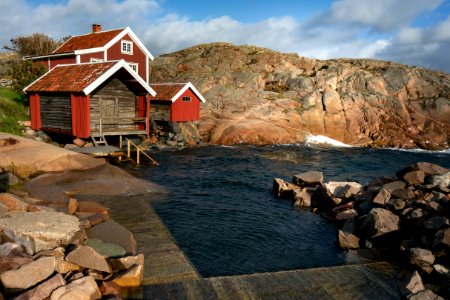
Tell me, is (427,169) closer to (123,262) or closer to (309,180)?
(309,180)

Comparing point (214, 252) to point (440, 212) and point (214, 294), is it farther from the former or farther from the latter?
point (440, 212)

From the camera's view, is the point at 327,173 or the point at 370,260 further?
the point at 327,173

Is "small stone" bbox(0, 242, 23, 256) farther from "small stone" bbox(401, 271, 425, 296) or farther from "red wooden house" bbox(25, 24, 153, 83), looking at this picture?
"red wooden house" bbox(25, 24, 153, 83)

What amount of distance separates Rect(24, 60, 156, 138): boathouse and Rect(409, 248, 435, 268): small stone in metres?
18.4

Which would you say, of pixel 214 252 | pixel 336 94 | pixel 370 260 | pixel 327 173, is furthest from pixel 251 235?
pixel 336 94

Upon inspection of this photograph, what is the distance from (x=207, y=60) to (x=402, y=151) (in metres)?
24.6

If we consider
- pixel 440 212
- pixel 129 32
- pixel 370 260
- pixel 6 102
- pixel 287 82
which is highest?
pixel 129 32

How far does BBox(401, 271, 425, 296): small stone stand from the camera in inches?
336

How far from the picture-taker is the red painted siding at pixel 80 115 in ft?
74.1

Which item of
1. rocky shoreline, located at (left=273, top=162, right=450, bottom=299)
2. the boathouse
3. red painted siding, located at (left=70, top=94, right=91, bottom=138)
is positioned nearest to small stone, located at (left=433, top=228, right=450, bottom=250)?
rocky shoreline, located at (left=273, top=162, right=450, bottom=299)

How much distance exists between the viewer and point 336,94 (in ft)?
138

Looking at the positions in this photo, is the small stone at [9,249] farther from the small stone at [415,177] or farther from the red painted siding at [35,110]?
the red painted siding at [35,110]

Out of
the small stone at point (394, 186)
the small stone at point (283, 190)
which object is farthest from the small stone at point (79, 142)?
the small stone at point (394, 186)

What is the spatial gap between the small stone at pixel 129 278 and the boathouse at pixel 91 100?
1559cm
